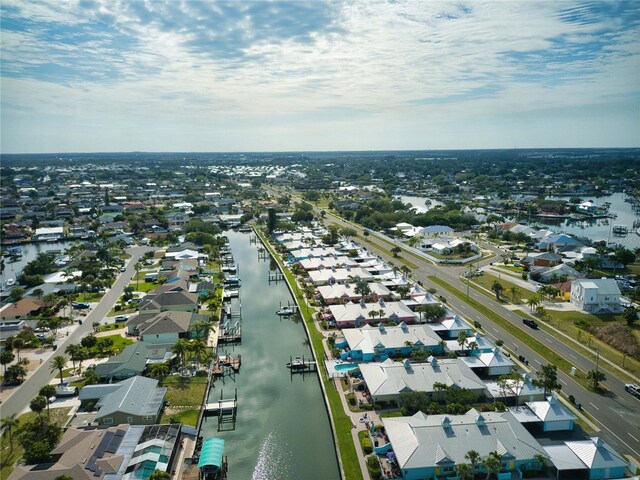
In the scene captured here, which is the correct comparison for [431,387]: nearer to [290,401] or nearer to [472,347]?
[472,347]

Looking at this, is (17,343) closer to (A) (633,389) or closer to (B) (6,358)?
(B) (6,358)

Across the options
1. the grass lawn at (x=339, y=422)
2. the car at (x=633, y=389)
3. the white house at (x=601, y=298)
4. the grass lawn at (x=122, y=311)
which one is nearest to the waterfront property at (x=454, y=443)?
the grass lawn at (x=339, y=422)

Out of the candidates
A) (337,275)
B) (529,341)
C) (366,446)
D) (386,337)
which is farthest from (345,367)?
(337,275)

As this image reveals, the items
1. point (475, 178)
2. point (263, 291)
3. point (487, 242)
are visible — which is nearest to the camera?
point (263, 291)

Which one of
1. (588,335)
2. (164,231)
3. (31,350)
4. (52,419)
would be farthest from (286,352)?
(164,231)

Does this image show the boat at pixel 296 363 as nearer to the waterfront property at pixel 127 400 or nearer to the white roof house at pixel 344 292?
the waterfront property at pixel 127 400

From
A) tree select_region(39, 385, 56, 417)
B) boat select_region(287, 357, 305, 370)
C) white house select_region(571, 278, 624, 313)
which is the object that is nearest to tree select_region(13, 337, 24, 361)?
tree select_region(39, 385, 56, 417)
